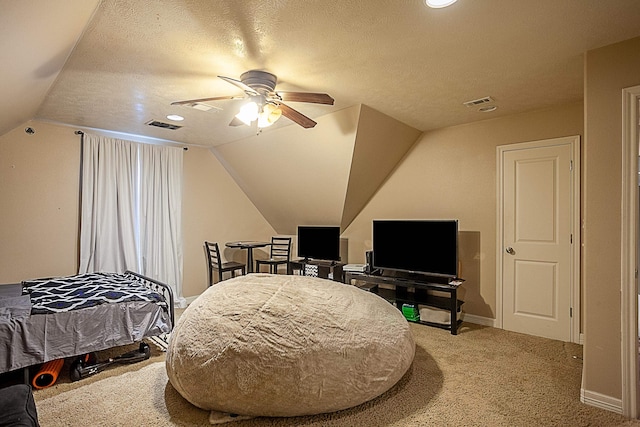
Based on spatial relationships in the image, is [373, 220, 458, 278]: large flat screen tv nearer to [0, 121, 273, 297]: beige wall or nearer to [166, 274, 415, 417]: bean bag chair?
[166, 274, 415, 417]: bean bag chair

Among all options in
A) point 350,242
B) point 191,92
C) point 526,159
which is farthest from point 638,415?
point 191,92

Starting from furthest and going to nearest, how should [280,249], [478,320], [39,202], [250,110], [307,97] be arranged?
[280,249] < [478,320] < [39,202] < [250,110] < [307,97]

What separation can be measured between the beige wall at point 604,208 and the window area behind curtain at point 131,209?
4741 millimetres

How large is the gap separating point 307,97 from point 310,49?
1.18 ft

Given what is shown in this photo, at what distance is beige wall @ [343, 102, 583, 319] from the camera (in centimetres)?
374

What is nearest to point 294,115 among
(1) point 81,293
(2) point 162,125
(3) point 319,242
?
(2) point 162,125

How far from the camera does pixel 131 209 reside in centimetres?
453

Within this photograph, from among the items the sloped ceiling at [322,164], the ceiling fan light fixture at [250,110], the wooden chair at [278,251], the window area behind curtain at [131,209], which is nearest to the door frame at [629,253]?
the sloped ceiling at [322,164]

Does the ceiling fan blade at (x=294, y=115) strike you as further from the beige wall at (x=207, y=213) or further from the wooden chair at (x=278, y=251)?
the wooden chair at (x=278, y=251)

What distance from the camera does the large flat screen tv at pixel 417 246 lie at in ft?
12.9

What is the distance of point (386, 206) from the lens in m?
4.84

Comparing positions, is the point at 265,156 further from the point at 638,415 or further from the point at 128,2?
the point at 638,415

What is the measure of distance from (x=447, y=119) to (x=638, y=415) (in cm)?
302

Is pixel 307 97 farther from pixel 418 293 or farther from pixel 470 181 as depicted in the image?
pixel 418 293
